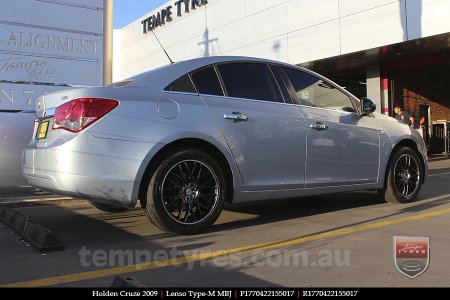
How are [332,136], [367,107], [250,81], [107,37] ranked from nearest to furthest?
[250,81] → [332,136] → [367,107] → [107,37]

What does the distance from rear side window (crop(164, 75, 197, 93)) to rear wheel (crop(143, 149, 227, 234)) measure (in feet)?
2.00

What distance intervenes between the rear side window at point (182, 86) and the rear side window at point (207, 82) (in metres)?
0.07

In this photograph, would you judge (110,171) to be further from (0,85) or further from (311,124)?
(0,85)

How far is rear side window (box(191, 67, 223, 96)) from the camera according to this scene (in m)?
4.92

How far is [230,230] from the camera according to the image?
5051 millimetres

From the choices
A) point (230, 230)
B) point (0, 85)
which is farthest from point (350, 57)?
point (230, 230)

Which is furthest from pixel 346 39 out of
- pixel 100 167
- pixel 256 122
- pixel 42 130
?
pixel 100 167

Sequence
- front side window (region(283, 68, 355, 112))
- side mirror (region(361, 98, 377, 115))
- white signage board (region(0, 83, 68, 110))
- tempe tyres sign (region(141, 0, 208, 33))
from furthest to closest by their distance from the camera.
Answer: tempe tyres sign (region(141, 0, 208, 33)), white signage board (region(0, 83, 68, 110)), side mirror (region(361, 98, 377, 115)), front side window (region(283, 68, 355, 112))

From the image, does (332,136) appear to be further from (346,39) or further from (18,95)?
(346,39)

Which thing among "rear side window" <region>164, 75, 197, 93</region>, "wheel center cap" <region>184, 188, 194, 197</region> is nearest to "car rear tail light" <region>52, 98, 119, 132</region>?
"rear side window" <region>164, 75, 197, 93</region>

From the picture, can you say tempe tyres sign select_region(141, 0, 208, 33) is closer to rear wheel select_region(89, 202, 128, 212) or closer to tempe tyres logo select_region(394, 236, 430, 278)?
rear wheel select_region(89, 202, 128, 212)

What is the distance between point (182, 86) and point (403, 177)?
3.50 meters

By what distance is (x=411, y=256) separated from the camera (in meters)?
3.68

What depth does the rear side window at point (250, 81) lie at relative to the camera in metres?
5.14
